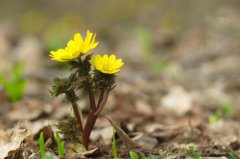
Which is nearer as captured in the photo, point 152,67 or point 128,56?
point 152,67

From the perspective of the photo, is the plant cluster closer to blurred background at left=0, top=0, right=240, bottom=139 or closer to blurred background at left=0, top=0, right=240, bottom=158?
blurred background at left=0, top=0, right=240, bottom=139

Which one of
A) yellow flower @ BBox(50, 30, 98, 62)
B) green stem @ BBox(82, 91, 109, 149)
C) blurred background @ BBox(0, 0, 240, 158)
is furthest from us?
blurred background @ BBox(0, 0, 240, 158)

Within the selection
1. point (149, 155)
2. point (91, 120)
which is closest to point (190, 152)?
point (149, 155)

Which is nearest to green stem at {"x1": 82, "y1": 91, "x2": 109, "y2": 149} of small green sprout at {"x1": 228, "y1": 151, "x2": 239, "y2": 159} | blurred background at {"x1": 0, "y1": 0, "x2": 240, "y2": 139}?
blurred background at {"x1": 0, "y1": 0, "x2": 240, "y2": 139}

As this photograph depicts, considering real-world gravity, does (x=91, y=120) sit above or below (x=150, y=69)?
below

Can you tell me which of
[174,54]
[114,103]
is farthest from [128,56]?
[114,103]

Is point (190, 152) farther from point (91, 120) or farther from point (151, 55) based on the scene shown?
point (151, 55)

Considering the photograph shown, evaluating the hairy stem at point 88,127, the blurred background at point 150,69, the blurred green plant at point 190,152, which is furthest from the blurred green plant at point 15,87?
the blurred green plant at point 190,152

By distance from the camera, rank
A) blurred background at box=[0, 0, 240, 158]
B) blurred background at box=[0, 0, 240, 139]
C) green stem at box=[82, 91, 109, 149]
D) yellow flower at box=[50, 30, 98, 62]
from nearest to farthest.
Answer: yellow flower at box=[50, 30, 98, 62] < green stem at box=[82, 91, 109, 149] < blurred background at box=[0, 0, 240, 158] < blurred background at box=[0, 0, 240, 139]

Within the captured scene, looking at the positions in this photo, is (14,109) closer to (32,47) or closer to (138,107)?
(138,107)
